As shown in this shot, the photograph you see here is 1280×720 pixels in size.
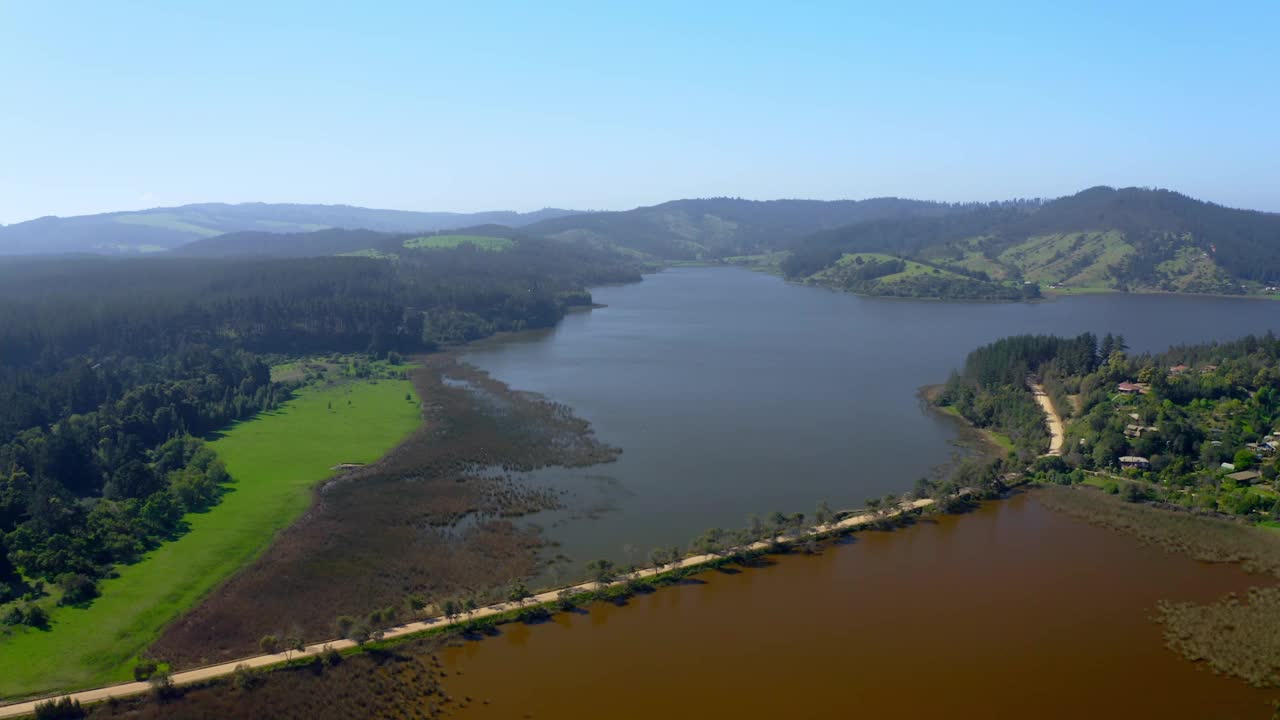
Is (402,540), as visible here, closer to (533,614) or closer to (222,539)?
(222,539)

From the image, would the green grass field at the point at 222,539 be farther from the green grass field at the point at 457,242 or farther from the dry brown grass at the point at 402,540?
the green grass field at the point at 457,242

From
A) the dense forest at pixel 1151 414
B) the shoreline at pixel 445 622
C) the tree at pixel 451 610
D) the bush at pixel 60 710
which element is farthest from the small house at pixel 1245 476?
the bush at pixel 60 710

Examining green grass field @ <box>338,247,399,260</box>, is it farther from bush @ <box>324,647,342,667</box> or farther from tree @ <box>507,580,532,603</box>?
bush @ <box>324,647,342,667</box>

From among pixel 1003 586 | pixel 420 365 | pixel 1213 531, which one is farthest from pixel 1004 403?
pixel 420 365

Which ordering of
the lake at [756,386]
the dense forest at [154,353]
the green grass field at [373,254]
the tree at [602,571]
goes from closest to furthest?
the tree at [602,571], the dense forest at [154,353], the lake at [756,386], the green grass field at [373,254]

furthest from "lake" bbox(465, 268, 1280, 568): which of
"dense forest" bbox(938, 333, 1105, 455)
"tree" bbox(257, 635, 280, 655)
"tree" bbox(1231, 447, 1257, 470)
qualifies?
"tree" bbox(1231, 447, 1257, 470)

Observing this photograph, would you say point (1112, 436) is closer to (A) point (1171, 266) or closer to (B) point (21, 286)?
(B) point (21, 286)
